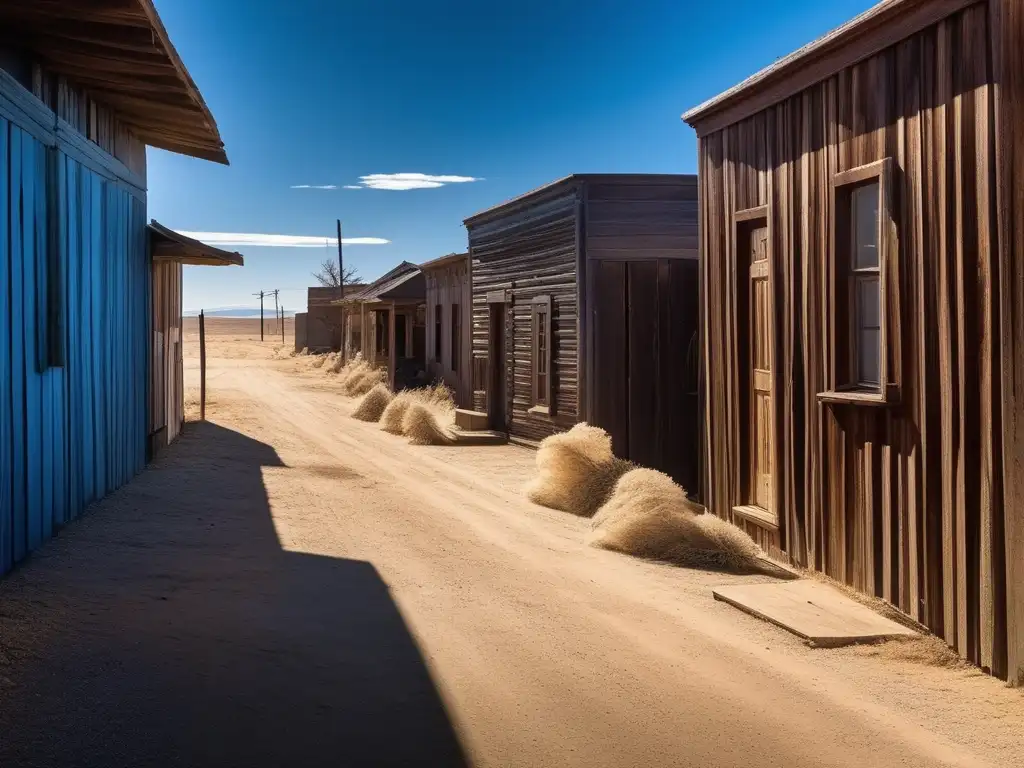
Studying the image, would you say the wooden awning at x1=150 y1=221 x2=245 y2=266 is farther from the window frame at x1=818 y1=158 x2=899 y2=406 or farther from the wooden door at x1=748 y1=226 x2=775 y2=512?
the window frame at x1=818 y1=158 x2=899 y2=406

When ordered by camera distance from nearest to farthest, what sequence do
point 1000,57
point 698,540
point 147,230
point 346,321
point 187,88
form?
point 1000,57, point 698,540, point 187,88, point 147,230, point 346,321

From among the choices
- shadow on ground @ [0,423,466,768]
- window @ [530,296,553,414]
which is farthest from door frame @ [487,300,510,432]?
shadow on ground @ [0,423,466,768]

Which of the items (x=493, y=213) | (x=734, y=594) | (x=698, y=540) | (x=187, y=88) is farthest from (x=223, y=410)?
(x=734, y=594)

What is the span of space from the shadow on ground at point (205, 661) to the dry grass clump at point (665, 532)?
2165mm

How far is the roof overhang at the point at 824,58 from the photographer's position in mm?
5488

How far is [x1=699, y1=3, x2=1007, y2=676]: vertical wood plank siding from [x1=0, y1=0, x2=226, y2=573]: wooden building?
483 centimetres

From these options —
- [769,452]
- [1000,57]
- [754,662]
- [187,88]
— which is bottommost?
[754,662]

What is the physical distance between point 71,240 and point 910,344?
6736 mm

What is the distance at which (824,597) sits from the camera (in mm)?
6137

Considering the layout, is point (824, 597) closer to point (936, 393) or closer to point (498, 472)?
point (936, 393)

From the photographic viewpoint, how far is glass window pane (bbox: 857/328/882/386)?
6.24 metres

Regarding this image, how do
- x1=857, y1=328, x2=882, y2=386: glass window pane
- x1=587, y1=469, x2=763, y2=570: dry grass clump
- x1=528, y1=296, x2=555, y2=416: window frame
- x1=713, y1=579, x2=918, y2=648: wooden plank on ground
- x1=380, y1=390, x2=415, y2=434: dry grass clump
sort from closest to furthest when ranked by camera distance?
x1=713, y1=579, x2=918, y2=648: wooden plank on ground, x1=857, y1=328, x2=882, y2=386: glass window pane, x1=587, y1=469, x2=763, y2=570: dry grass clump, x1=528, y1=296, x2=555, y2=416: window frame, x1=380, y1=390, x2=415, y2=434: dry grass clump

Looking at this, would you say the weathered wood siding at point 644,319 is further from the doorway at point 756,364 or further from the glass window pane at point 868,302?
the glass window pane at point 868,302

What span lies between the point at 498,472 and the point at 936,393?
7.80 m
